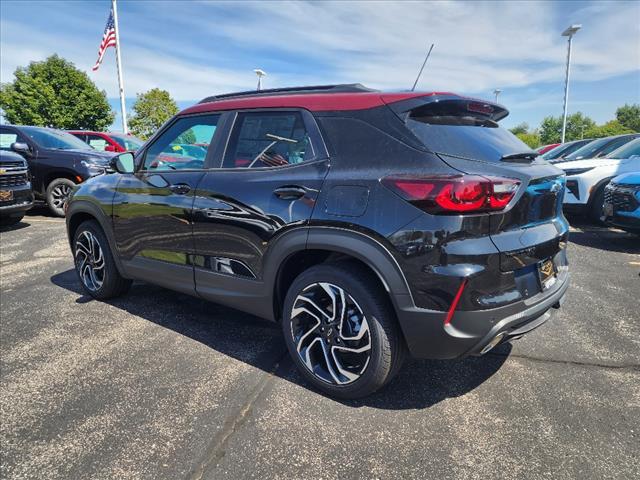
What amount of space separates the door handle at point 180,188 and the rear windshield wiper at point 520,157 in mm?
2074

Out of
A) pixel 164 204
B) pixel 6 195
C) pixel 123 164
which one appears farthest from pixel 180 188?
pixel 6 195

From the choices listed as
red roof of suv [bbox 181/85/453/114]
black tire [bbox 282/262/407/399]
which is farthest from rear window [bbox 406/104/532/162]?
black tire [bbox 282/262/407/399]

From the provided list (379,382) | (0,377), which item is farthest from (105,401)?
(379,382)

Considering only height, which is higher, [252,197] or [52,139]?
[52,139]

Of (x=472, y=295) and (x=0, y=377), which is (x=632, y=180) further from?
(x=0, y=377)

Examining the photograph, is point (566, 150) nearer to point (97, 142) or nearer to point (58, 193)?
point (58, 193)

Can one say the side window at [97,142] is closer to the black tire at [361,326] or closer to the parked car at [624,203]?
the black tire at [361,326]

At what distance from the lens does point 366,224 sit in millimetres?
2250

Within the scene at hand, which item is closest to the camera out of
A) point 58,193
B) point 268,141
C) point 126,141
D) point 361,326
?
point 361,326

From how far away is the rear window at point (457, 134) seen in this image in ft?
7.52

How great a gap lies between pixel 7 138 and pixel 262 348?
8.68 m

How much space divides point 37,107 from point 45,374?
3988cm

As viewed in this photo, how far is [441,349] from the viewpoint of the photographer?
221cm

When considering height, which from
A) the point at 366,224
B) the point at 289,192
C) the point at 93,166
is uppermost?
the point at 289,192
